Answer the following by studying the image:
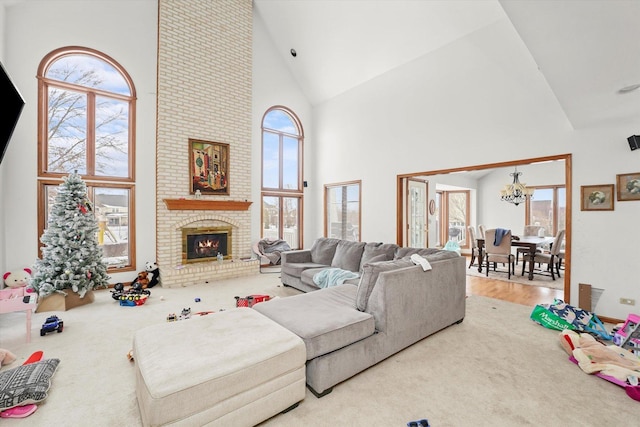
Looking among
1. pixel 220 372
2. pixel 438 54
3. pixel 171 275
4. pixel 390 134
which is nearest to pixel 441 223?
pixel 390 134

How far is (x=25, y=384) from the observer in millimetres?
2008

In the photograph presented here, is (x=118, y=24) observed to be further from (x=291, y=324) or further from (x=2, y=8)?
(x=291, y=324)

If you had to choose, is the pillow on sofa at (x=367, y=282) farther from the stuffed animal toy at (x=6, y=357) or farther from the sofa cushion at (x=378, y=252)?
the stuffed animal toy at (x=6, y=357)

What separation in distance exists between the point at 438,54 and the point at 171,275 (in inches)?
243

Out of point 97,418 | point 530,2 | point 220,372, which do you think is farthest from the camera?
point 530,2

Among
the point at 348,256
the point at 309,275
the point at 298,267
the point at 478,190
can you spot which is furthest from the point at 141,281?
the point at 478,190

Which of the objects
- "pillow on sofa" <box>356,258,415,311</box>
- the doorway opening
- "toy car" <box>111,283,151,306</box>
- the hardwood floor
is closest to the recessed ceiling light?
the doorway opening

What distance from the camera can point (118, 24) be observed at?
4996 millimetres

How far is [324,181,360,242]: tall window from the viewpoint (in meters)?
6.92

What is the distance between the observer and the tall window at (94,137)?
4.50 m

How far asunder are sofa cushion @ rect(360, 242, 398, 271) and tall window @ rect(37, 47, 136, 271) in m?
4.14

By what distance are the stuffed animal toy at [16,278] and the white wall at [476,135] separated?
227 inches

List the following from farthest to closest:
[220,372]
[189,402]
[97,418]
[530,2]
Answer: [530,2], [97,418], [220,372], [189,402]

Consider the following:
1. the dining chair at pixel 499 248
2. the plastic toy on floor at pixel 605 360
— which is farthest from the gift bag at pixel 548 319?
the dining chair at pixel 499 248
